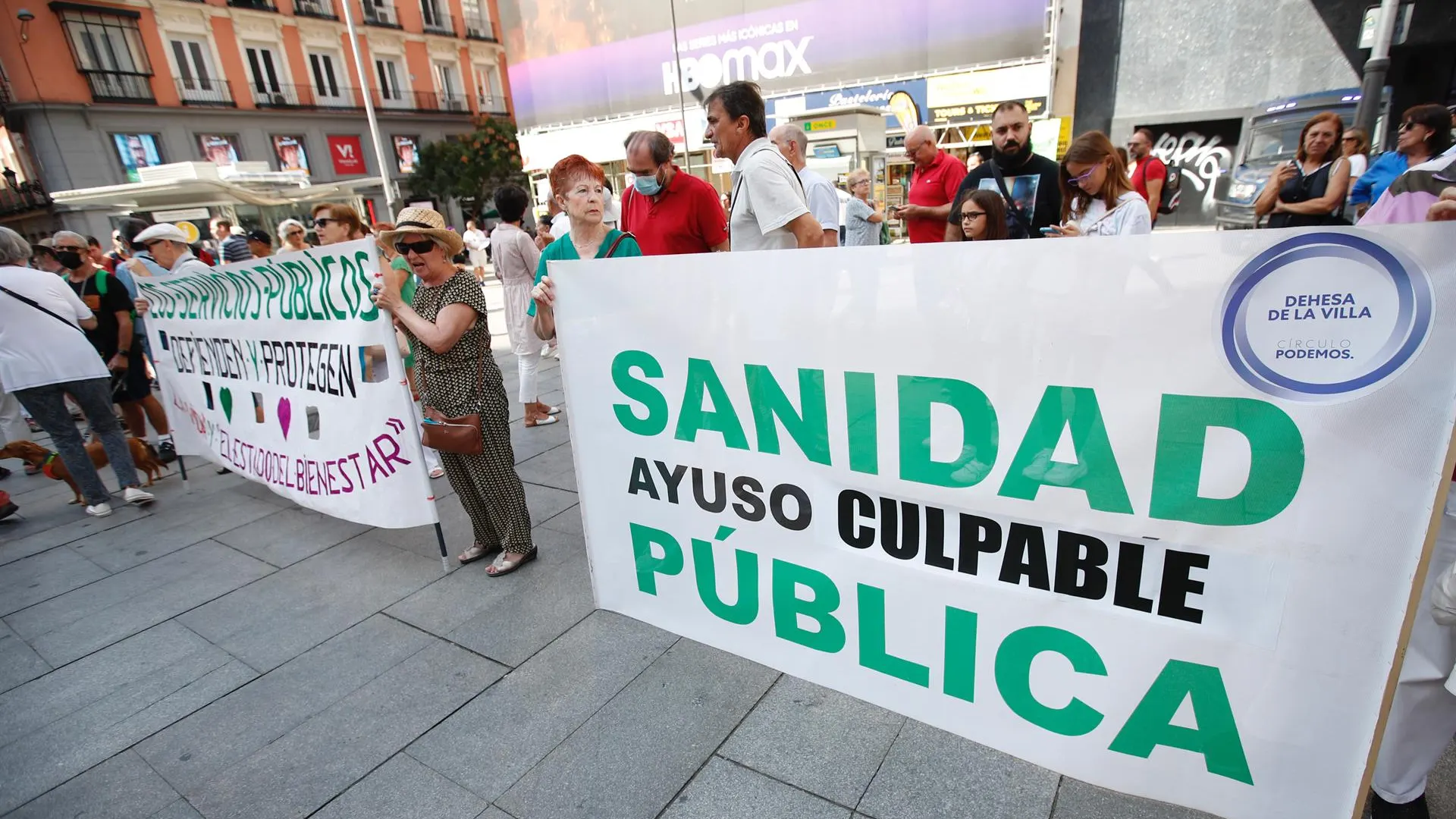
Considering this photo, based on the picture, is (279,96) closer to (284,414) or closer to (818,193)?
(284,414)

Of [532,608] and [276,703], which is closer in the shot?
[276,703]

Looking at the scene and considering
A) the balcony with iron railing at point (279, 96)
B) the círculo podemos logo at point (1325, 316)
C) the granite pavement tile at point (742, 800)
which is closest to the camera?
the círculo podemos logo at point (1325, 316)

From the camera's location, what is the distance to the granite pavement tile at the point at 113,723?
2.27 meters

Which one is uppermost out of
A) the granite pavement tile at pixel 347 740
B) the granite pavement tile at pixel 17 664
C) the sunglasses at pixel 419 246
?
the sunglasses at pixel 419 246

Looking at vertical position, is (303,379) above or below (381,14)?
below

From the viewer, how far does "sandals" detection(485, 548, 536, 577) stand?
328 centimetres

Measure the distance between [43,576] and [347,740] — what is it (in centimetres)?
304

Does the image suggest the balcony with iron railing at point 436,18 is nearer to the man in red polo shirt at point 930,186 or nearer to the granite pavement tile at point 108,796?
the man in red polo shirt at point 930,186

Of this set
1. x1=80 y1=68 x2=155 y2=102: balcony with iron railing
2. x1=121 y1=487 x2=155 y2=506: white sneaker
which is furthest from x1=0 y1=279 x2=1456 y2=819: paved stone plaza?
x1=80 y1=68 x2=155 y2=102: balcony with iron railing

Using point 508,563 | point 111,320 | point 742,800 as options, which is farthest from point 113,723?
point 111,320

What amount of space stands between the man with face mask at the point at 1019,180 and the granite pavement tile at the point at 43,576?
5350 millimetres

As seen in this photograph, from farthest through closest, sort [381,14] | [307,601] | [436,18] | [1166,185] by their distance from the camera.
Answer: [436,18] → [381,14] → [1166,185] → [307,601]

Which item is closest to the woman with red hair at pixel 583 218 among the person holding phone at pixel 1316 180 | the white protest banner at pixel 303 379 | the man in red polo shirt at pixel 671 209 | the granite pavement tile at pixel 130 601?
the man in red polo shirt at pixel 671 209

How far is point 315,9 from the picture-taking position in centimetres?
2925
